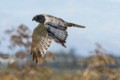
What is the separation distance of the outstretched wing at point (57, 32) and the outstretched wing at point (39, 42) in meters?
0.53

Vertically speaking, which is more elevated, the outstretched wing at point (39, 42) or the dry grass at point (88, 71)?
the outstretched wing at point (39, 42)

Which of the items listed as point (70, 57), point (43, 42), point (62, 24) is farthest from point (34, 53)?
point (70, 57)

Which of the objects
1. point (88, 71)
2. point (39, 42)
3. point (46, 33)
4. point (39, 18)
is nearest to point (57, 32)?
point (46, 33)

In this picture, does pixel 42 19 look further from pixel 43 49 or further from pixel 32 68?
pixel 32 68

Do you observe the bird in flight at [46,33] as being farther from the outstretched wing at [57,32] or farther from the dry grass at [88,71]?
the dry grass at [88,71]

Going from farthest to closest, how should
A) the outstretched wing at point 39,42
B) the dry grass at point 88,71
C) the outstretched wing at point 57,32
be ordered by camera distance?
1. the dry grass at point 88,71
2. the outstretched wing at point 39,42
3. the outstretched wing at point 57,32

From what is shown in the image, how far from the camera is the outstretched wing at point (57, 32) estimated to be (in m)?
6.02

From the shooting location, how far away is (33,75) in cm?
1232

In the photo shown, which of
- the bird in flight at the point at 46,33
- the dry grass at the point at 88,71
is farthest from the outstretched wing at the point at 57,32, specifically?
the dry grass at the point at 88,71

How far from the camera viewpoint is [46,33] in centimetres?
661

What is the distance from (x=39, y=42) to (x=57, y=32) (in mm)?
1100

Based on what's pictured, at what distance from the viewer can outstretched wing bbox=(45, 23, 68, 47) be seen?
6017mm

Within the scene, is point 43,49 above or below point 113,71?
above

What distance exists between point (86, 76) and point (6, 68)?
5.48ft
